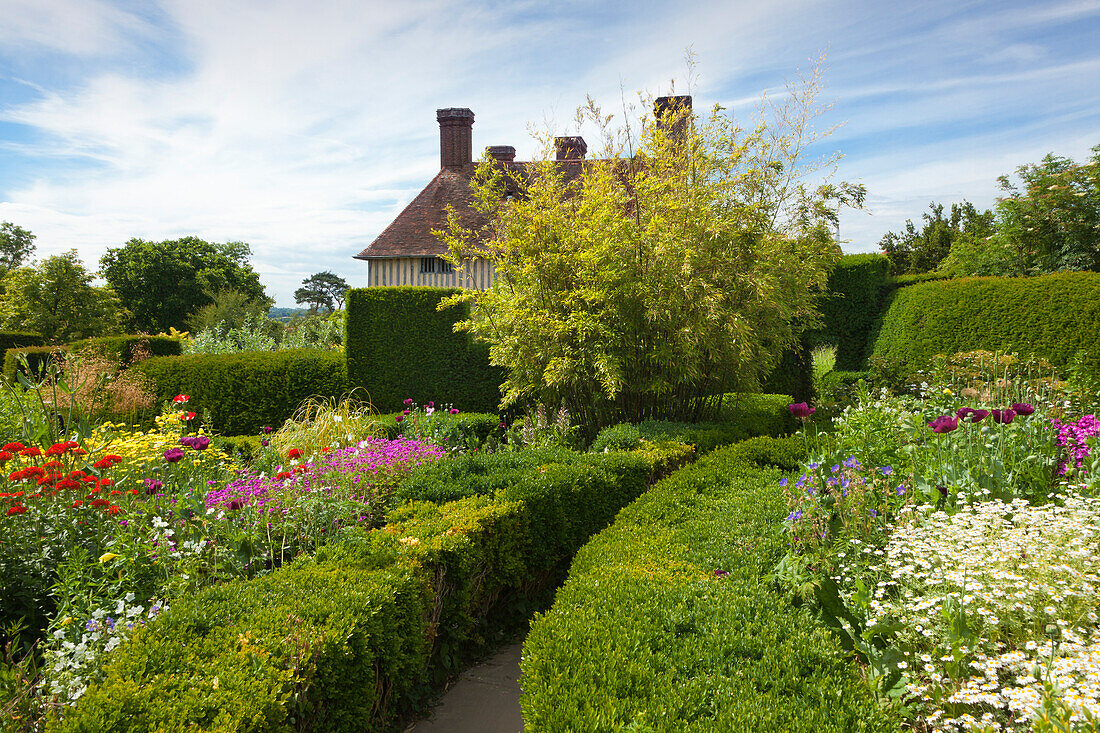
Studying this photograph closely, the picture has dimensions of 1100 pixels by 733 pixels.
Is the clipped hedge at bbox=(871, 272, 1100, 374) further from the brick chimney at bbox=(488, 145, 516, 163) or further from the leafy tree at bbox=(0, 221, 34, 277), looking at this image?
the leafy tree at bbox=(0, 221, 34, 277)

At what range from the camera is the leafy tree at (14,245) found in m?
34.4

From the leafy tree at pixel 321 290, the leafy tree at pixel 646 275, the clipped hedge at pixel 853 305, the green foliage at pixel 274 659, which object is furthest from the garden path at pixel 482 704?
the leafy tree at pixel 321 290

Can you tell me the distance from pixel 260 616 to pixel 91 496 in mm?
1865

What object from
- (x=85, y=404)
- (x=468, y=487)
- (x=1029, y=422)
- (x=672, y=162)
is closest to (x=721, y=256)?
(x=672, y=162)

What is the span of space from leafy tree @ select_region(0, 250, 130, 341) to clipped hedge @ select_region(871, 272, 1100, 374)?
27.1m

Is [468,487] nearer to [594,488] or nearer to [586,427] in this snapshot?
[594,488]

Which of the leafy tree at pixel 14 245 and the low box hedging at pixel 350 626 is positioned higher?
the leafy tree at pixel 14 245

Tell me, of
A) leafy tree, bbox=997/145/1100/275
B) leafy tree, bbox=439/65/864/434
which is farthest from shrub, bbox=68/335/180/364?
Result: leafy tree, bbox=997/145/1100/275

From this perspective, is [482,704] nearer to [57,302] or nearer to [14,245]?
[57,302]

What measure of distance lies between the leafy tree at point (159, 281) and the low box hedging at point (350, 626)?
34.3 meters

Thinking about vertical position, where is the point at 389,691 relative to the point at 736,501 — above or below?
below

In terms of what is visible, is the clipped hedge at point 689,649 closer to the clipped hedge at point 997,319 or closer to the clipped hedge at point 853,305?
the clipped hedge at point 997,319

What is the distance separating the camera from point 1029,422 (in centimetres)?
397

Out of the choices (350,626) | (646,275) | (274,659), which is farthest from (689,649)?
(646,275)
